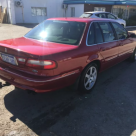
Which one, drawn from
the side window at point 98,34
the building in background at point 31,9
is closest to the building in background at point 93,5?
the building in background at point 31,9

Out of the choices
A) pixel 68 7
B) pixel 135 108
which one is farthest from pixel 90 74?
pixel 68 7

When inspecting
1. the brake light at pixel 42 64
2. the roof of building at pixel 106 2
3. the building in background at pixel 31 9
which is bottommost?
the brake light at pixel 42 64

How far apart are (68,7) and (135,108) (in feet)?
67.7

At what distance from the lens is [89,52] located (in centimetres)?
339

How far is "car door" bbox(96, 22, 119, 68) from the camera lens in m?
3.91

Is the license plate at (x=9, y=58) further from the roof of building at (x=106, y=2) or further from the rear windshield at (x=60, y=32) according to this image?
the roof of building at (x=106, y=2)

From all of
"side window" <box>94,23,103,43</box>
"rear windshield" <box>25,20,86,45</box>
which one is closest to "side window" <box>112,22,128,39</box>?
"side window" <box>94,23,103,43</box>

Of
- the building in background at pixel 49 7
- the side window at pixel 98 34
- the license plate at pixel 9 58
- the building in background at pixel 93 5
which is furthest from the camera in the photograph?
the building in background at pixel 93 5

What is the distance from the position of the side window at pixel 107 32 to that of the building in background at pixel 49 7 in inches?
637

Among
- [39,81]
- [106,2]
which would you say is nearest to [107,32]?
[39,81]

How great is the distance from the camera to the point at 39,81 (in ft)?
8.76

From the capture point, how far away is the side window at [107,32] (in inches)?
160

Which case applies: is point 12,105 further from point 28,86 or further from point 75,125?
point 75,125

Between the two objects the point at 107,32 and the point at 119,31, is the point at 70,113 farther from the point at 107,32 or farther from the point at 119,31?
the point at 119,31
